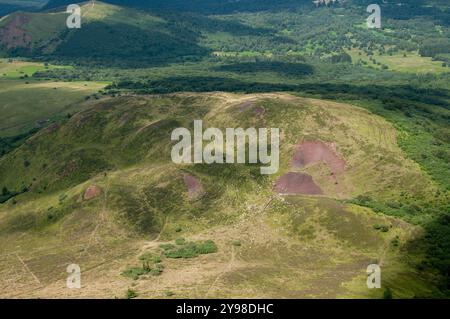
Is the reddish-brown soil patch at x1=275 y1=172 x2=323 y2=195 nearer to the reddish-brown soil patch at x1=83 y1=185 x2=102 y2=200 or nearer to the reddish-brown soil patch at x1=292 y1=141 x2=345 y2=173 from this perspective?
the reddish-brown soil patch at x1=292 y1=141 x2=345 y2=173

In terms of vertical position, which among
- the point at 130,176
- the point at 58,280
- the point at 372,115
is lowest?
the point at 58,280

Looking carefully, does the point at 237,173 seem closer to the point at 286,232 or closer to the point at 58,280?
the point at 286,232

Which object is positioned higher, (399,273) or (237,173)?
(237,173)

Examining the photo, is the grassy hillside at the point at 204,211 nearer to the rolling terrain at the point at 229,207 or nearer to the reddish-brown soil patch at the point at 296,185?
the rolling terrain at the point at 229,207

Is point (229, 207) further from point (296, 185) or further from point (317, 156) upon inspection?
point (317, 156)

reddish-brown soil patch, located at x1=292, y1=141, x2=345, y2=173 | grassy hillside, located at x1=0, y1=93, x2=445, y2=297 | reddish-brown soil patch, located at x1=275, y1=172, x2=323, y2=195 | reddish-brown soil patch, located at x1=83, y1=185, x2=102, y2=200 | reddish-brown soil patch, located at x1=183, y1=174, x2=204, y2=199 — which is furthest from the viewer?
reddish-brown soil patch, located at x1=292, y1=141, x2=345, y2=173

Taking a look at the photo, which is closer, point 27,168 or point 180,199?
point 180,199

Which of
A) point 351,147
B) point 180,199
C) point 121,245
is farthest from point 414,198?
point 121,245

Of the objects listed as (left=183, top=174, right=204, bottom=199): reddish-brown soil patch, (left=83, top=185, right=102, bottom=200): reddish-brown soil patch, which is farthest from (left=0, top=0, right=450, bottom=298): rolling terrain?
(left=83, top=185, right=102, bottom=200): reddish-brown soil patch
